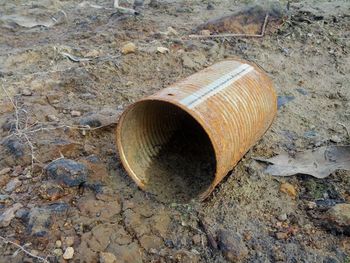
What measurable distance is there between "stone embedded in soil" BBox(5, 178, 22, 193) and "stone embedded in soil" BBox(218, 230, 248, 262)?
148 cm

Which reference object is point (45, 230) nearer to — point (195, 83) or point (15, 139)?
point (15, 139)

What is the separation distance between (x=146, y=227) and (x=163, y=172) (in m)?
0.57

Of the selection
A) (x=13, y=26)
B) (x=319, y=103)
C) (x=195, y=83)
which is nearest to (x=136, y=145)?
(x=195, y=83)

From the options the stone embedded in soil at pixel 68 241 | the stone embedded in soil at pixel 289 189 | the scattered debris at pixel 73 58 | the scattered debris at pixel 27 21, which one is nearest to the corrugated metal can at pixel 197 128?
the stone embedded in soil at pixel 289 189

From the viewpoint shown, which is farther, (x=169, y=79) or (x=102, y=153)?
(x=169, y=79)

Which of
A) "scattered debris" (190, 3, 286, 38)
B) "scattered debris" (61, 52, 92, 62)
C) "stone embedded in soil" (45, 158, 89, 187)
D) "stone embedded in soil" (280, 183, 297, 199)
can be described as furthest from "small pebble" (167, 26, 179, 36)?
"stone embedded in soil" (280, 183, 297, 199)

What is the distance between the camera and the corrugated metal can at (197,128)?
2635 mm

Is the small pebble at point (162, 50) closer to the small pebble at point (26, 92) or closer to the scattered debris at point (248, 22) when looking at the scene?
the scattered debris at point (248, 22)

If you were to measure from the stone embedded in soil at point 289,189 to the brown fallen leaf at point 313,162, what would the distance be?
117 millimetres

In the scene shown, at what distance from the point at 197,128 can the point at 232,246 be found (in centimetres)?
127

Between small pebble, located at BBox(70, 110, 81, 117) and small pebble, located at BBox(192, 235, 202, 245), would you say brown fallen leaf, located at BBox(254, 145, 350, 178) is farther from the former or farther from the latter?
small pebble, located at BBox(70, 110, 81, 117)

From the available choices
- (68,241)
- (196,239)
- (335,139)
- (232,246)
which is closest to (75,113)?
(68,241)

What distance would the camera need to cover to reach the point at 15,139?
335 cm

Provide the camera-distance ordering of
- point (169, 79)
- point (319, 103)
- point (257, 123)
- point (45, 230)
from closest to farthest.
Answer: point (45, 230)
point (257, 123)
point (319, 103)
point (169, 79)
